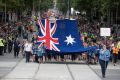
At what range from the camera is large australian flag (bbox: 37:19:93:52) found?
37031 millimetres

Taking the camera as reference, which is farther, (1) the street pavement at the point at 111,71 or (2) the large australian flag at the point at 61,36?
(2) the large australian flag at the point at 61,36

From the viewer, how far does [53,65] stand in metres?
34.9

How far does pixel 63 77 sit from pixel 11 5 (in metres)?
44.9

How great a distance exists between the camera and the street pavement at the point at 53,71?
2705cm

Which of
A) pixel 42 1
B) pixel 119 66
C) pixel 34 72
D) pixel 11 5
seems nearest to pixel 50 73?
pixel 34 72

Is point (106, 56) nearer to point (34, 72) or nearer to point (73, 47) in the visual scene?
point (34, 72)

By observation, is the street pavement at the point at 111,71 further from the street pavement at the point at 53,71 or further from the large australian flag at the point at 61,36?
the large australian flag at the point at 61,36

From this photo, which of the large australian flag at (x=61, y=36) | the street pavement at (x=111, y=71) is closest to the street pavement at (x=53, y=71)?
the street pavement at (x=111, y=71)

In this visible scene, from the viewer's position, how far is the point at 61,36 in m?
37.2

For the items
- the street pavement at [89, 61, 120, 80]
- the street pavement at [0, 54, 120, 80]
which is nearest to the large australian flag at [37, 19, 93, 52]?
the street pavement at [0, 54, 120, 80]

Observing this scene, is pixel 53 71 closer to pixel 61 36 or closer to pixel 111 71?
pixel 111 71

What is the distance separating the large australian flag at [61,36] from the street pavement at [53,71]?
121 centimetres

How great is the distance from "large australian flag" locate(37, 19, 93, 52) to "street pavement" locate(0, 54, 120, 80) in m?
1.21

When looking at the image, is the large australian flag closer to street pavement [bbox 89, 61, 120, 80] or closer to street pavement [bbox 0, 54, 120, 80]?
street pavement [bbox 0, 54, 120, 80]
